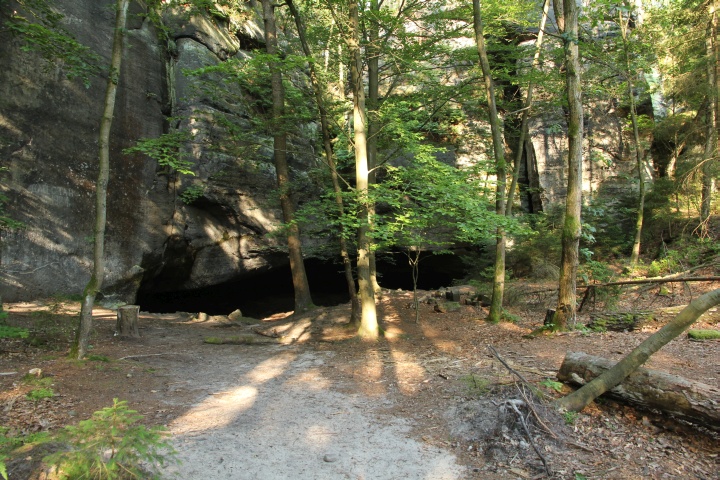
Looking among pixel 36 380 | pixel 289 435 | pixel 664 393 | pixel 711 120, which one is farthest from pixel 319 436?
pixel 711 120

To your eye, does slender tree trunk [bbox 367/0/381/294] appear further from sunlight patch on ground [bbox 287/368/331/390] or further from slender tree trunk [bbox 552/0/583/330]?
slender tree trunk [bbox 552/0/583/330]

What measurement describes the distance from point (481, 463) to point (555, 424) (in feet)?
3.17

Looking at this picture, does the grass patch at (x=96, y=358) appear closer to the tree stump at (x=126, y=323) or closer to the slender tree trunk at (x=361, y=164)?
the tree stump at (x=126, y=323)

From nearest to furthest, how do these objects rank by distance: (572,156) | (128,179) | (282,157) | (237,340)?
(572,156), (237,340), (282,157), (128,179)

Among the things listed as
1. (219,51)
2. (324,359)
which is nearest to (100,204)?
(324,359)

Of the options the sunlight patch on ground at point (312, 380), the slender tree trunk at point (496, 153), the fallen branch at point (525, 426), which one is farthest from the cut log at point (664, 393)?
the slender tree trunk at point (496, 153)

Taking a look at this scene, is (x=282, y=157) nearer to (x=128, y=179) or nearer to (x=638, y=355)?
(x=128, y=179)

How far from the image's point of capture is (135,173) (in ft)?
46.2

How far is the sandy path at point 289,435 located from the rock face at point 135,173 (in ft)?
23.8

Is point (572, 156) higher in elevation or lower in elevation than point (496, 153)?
lower

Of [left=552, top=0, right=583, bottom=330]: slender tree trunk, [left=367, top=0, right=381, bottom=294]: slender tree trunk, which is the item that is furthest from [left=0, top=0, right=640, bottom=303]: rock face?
[left=552, top=0, right=583, bottom=330]: slender tree trunk

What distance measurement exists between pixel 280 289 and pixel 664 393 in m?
19.3

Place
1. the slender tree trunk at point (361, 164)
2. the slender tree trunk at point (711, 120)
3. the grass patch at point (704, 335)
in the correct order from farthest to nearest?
the slender tree trunk at point (711, 120), the slender tree trunk at point (361, 164), the grass patch at point (704, 335)

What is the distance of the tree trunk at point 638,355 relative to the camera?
3.82 meters
